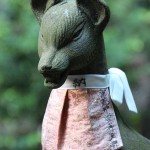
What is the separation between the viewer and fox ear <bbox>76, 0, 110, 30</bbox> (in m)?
1.04

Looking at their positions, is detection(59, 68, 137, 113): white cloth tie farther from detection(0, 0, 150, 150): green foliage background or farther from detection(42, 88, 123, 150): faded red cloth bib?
detection(0, 0, 150, 150): green foliage background

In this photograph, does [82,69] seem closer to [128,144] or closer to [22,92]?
[128,144]

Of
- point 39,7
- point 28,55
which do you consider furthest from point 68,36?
point 28,55

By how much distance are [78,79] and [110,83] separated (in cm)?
9

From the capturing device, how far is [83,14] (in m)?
1.04

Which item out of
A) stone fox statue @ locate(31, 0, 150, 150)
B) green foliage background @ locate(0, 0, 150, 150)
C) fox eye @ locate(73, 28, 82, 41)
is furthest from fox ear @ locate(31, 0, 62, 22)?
green foliage background @ locate(0, 0, 150, 150)

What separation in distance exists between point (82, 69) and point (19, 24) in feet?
3.97

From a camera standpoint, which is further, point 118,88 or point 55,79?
point 118,88

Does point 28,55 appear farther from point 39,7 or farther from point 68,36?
point 68,36

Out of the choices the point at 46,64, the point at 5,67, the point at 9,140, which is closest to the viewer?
the point at 46,64

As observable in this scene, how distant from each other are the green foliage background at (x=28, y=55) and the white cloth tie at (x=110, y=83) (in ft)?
3.15

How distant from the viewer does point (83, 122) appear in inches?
42.4

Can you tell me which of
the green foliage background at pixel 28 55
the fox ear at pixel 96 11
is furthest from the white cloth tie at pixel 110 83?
the green foliage background at pixel 28 55

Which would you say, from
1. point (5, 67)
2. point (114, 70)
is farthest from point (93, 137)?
point (5, 67)
